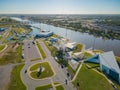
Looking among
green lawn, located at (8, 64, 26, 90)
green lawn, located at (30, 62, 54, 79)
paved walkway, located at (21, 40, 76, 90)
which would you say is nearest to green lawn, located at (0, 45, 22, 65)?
paved walkway, located at (21, 40, 76, 90)

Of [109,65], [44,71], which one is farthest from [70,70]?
[109,65]

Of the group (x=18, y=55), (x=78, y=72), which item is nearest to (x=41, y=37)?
(x=18, y=55)

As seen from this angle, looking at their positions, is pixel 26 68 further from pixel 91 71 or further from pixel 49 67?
pixel 91 71

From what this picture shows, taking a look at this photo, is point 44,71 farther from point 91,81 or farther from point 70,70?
point 91,81

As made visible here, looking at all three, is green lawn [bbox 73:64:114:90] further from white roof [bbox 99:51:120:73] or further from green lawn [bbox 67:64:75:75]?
white roof [bbox 99:51:120:73]

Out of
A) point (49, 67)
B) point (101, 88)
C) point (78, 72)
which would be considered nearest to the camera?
point (101, 88)

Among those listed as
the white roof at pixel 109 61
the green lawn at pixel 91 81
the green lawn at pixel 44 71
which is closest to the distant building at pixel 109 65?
the white roof at pixel 109 61

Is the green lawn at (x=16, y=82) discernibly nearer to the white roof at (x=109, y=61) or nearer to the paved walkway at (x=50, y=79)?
the paved walkway at (x=50, y=79)
